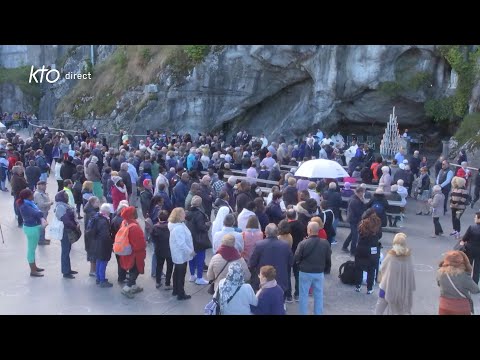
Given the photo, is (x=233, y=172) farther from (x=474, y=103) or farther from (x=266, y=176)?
(x=474, y=103)

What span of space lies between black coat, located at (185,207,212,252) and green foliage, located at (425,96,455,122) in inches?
649

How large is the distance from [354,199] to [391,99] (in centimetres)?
1451

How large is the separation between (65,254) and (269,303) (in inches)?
184

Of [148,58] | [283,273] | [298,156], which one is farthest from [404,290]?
[148,58]

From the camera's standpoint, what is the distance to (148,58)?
2880 centimetres

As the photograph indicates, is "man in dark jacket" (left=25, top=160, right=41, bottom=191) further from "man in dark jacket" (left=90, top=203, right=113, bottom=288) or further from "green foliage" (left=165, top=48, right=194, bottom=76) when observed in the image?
"green foliage" (left=165, top=48, right=194, bottom=76)

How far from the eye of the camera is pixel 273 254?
24.3 feet

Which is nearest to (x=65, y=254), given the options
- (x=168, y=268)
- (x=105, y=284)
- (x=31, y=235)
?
(x=31, y=235)

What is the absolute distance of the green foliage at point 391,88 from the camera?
22.7m

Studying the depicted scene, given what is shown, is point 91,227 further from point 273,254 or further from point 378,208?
point 378,208

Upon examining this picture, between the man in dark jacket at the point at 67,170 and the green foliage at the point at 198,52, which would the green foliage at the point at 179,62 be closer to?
the green foliage at the point at 198,52

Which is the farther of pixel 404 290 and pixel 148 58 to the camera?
pixel 148 58
